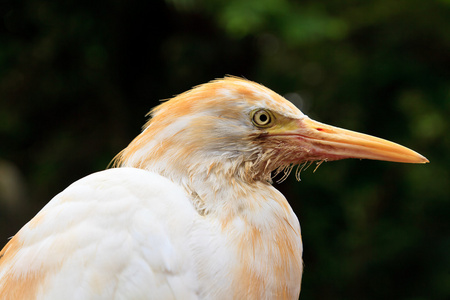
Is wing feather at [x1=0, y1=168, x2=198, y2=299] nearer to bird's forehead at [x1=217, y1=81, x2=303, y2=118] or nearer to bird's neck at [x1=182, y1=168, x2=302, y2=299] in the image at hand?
bird's neck at [x1=182, y1=168, x2=302, y2=299]

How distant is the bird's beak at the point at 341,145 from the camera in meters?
1.84

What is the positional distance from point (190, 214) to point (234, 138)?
32 centimetres

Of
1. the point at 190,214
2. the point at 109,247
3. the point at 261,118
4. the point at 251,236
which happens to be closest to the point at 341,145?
the point at 261,118

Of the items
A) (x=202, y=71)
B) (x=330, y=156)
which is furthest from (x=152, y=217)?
(x=202, y=71)

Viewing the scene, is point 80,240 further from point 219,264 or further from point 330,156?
point 330,156

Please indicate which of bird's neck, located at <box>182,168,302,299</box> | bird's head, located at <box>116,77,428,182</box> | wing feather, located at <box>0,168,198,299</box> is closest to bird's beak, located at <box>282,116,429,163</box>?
bird's head, located at <box>116,77,428,182</box>

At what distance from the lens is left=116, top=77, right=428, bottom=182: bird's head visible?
5.91 ft

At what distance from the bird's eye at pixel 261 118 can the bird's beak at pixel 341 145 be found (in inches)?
3.8

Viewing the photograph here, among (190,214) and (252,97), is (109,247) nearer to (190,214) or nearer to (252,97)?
(190,214)

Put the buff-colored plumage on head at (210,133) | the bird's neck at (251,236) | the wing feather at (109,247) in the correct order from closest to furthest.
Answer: the wing feather at (109,247)
the bird's neck at (251,236)
the buff-colored plumage on head at (210,133)

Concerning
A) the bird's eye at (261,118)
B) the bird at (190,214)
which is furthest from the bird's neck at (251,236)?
the bird's eye at (261,118)

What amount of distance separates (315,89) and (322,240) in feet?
4.52

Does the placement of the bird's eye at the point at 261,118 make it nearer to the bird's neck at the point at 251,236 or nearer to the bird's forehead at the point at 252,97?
the bird's forehead at the point at 252,97

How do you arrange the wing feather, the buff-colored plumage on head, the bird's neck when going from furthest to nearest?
the buff-colored plumage on head < the bird's neck < the wing feather
